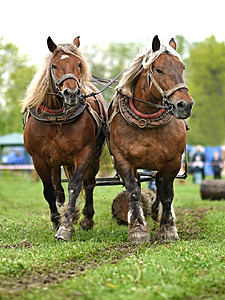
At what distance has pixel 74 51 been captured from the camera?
5469 mm

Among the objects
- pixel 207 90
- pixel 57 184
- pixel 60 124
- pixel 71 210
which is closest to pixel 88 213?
pixel 57 184

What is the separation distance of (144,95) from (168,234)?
68.3 inches

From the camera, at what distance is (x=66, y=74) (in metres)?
5.16

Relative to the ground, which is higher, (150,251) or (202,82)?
(202,82)

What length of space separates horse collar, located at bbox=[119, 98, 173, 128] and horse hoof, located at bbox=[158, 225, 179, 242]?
4.28 feet

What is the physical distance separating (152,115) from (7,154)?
2660cm

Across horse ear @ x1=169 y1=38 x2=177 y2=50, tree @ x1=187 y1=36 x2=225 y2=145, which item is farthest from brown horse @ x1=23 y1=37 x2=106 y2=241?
Answer: tree @ x1=187 y1=36 x2=225 y2=145

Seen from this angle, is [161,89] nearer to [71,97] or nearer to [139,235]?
[71,97]

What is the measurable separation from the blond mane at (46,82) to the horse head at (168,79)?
35.8 inches

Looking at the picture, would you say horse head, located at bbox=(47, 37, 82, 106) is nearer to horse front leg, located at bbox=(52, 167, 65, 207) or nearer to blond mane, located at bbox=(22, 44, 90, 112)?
blond mane, located at bbox=(22, 44, 90, 112)

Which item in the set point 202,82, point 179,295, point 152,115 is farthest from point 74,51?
point 202,82

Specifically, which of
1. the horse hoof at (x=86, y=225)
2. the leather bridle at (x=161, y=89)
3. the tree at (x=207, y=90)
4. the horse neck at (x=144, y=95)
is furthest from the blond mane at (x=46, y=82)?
the tree at (x=207, y=90)

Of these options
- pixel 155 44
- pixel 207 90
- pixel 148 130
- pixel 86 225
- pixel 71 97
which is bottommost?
pixel 86 225

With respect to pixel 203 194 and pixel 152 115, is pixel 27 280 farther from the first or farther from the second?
pixel 203 194
